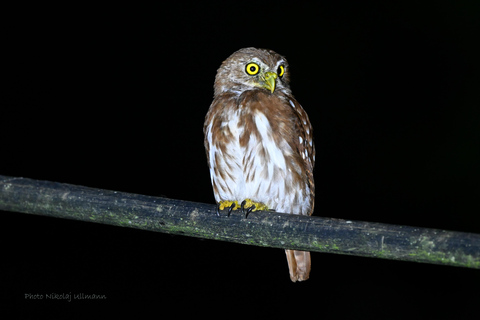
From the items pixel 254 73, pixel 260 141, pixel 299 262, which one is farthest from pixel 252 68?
pixel 299 262

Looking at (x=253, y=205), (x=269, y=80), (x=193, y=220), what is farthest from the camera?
(x=269, y=80)

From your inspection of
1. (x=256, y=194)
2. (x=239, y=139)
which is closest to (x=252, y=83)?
(x=239, y=139)

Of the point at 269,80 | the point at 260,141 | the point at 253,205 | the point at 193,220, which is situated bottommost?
the point at 193,220

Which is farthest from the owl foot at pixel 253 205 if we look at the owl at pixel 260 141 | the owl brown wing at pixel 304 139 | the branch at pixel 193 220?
the branch at pixel 193 220

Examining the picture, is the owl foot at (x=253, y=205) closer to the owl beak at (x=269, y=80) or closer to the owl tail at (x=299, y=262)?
the owl tail at (x=299, y=262)

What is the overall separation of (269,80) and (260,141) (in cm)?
32

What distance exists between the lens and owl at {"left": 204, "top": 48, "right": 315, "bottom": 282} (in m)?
2.70

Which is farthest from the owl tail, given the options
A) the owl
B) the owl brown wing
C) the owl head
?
the owl head

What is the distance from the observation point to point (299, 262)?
9.57 feet

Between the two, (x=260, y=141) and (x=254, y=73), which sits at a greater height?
(x=254, y=73)

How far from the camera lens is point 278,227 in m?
1.94

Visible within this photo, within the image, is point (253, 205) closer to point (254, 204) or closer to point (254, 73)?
point (254, 204)

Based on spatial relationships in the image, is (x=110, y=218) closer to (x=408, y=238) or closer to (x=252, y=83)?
(x=408, y=238)

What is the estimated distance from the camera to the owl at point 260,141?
2695mm
